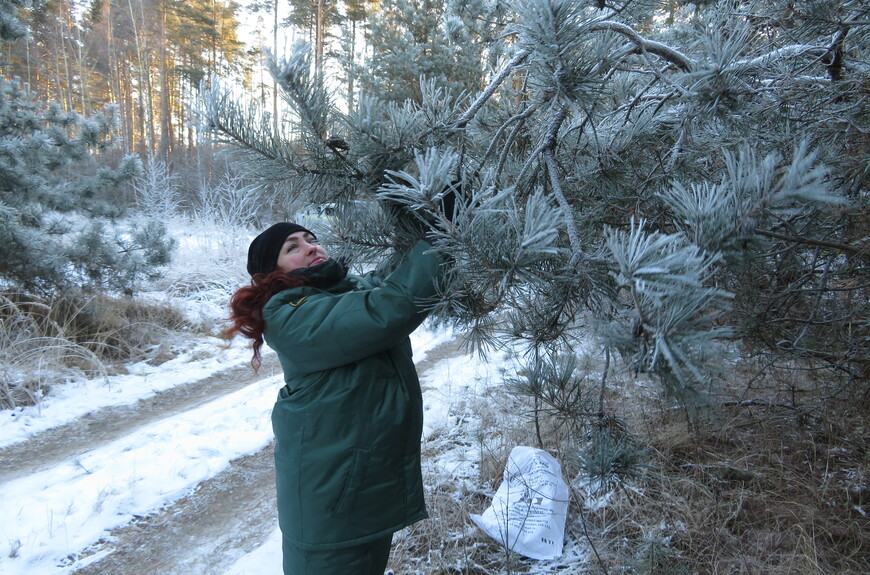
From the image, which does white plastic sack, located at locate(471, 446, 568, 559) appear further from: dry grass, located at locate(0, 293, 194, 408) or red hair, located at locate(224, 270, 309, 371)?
dry grass, located at locate(0, 293, 194, 408)

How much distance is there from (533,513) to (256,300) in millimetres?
1843

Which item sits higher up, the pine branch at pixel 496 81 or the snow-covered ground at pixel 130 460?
the pine branch at pixel 496 81

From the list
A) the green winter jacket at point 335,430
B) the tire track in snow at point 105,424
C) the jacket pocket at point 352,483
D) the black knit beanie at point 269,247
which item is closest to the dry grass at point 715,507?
the green winter jacket at point 335,430

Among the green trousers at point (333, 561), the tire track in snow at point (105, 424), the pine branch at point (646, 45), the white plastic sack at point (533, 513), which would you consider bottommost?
the tire track in snow at point (105, 424)

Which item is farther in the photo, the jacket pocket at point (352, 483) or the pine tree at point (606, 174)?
the jacket pocket at point (352, 483)

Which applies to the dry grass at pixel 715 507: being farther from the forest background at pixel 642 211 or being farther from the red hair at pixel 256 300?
the red hair at pixel 256 300

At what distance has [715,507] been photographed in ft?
8.04

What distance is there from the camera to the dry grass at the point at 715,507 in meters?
2.14

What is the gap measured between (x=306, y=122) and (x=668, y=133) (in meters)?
1.24

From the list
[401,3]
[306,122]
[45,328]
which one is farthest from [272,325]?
[401,3]

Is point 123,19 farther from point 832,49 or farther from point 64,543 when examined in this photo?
point 832,49

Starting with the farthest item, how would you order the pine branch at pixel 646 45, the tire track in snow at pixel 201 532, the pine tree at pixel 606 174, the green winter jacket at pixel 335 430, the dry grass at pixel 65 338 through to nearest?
the dry grass at pixel 65 338 < the tire track in snow at pixel 201 532 < the green winter jacket at pixel 335 430 < the pine branch at pixel 646 45 < the pine tree at pixel 606 174

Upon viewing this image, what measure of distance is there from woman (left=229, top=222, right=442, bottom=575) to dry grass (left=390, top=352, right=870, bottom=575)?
58 cm

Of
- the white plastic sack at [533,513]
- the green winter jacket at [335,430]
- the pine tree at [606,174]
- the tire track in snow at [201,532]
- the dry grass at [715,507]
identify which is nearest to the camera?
the pine tree at [606,174]
